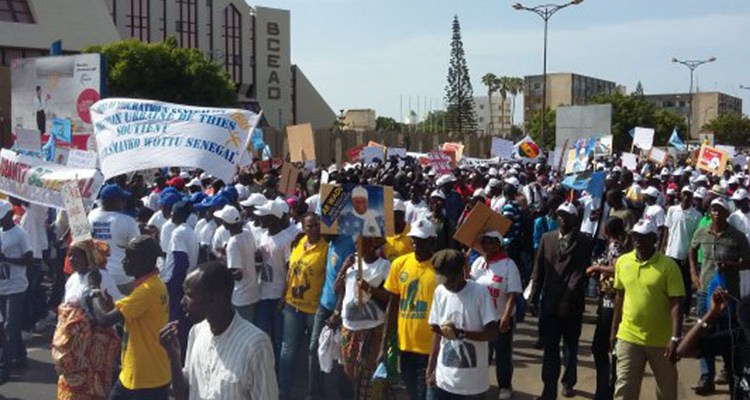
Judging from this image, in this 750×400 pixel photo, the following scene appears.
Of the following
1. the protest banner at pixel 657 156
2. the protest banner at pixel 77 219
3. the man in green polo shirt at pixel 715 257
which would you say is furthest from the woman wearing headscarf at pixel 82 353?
the protest banner at pixel 657 156

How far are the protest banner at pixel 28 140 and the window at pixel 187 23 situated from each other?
58152 mm

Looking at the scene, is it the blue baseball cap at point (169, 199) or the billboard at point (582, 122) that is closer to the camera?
the blue baseball cap at point (169, 199)

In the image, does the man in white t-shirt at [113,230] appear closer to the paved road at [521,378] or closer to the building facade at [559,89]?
the paved road at [521,378]

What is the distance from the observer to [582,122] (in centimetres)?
2931

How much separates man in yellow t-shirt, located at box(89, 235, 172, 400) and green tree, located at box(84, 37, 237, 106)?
40184mm

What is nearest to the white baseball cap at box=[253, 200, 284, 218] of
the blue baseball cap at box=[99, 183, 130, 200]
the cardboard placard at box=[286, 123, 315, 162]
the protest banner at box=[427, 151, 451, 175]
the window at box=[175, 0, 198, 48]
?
the blue baseball cap at box=[99, 183, 130, 200]

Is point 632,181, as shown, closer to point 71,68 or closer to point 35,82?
point 71,68

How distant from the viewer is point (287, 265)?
304 inches

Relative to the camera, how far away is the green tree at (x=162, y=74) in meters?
43.8

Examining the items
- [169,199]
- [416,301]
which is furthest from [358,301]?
[169,199]

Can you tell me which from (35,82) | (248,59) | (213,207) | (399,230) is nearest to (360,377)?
(399,230)

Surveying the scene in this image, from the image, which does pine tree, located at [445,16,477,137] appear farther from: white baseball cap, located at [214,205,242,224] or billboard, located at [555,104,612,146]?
white baseball cap, located at [214,205,242,224]

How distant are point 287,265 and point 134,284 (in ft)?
9.26

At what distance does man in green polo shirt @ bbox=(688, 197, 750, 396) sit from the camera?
7.21 meters
